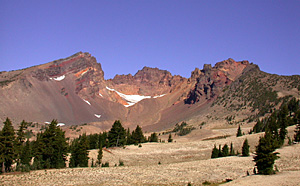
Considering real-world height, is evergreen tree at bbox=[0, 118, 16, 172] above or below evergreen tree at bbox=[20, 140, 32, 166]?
above

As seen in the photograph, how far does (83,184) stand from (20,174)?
9.25 metres

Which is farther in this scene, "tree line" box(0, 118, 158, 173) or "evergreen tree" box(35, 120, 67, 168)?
"evergreen tree" box(35, 120, 67, 168)

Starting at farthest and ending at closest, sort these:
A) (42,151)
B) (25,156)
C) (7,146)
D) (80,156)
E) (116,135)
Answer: (116,135)
(25,156)
(80,156)
(42,151)
(7,146)

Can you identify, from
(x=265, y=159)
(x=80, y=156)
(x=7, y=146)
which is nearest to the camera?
(x=265, y=159)

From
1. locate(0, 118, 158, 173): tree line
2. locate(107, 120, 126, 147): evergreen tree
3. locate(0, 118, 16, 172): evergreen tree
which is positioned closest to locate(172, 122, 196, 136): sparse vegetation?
locate(107, 120, 126, 147): evergreen tree

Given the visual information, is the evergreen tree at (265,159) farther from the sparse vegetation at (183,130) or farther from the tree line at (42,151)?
the sparse vegetation at (183,130)

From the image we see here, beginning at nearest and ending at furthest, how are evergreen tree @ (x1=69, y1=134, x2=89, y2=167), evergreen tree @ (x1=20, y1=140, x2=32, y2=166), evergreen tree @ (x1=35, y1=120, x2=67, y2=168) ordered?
evergreen tree @ (x1=35, y1=120, x2=67, y2=168)
evergreen tree @ (x1=69, y1=134, x2=89, y2=167)
evergreen tree @ (x1=20, y1=140, x2=32, y2=166)

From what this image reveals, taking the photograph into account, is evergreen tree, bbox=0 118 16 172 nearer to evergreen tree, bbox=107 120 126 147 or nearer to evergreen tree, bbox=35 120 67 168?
evergreen tree, bbox=35 120 67 168

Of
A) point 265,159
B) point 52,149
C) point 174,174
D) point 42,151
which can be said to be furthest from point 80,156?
point 265,159

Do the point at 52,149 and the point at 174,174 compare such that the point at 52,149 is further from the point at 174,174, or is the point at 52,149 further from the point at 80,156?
the point at 174,174

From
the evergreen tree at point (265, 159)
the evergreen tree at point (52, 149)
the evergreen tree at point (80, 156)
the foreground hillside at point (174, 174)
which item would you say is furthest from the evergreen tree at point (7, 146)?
the evergreen tree at point (265, 159)

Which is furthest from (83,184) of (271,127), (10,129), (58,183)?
(271,127)

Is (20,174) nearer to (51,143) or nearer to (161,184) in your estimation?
(51,143)

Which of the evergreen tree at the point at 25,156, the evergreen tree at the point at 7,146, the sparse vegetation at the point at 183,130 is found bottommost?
the evergreen tree at the point at 25,156
